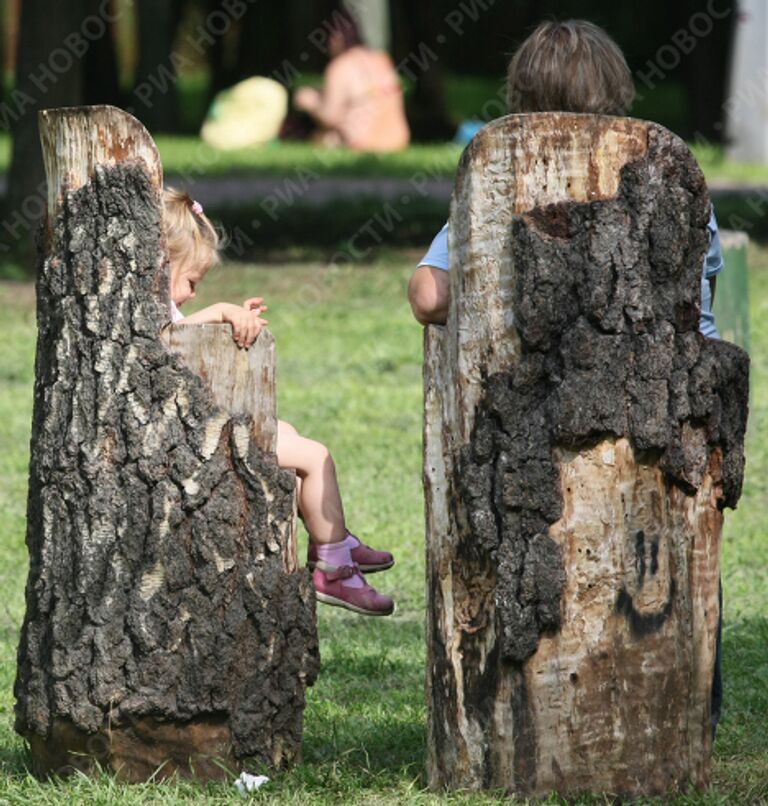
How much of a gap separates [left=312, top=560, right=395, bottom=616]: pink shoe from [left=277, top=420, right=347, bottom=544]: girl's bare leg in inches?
3.1

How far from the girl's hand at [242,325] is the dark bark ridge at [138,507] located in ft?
0.48

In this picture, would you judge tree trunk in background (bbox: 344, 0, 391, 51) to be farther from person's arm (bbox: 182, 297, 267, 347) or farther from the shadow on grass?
person's arm (bbox: 182, 297, 267, 347)

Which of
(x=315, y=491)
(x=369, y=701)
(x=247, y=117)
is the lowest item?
(x=369, y=701)

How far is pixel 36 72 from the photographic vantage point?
41.8 feet

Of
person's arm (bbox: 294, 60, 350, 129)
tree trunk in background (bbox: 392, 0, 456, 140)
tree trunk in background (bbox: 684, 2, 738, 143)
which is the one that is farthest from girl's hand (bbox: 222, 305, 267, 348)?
tree trunk in background (bbox: 392, 0, 456, 140)

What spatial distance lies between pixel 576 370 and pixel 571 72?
2.30ft

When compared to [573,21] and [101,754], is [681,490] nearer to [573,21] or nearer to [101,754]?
[573,21]

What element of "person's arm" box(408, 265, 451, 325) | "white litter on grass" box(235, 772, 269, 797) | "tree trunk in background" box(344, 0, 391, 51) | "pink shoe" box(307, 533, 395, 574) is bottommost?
"white litter on grass" box(235, 772, 269, 797)

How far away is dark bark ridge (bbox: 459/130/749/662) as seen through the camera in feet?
11.5

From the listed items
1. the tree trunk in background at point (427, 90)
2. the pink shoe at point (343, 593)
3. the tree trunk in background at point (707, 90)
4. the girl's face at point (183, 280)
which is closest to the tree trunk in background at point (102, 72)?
the tree trunk in background at point (427, 90)

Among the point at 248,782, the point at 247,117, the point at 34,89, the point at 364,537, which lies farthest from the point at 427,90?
the point at 248,782

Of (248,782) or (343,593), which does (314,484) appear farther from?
(248,782)

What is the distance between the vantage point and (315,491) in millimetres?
4188

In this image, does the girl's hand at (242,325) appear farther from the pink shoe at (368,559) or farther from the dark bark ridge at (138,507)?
the pink shoe at (368,559)
